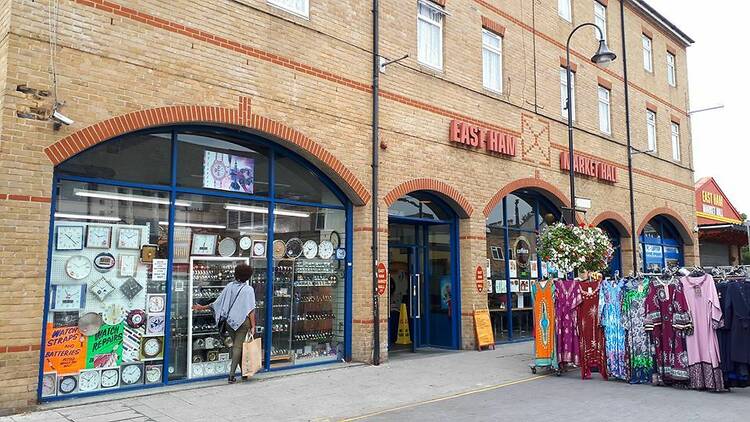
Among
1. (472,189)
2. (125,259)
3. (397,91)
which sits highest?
(397,91)

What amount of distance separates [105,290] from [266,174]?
3.35 m

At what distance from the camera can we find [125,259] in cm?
844

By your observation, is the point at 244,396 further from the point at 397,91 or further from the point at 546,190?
the point at 546,190

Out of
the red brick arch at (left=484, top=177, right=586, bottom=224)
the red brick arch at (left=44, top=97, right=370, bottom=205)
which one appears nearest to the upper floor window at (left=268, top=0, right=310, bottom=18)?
the red brick arch at (left=44, top=97, right=370, bottom=205)

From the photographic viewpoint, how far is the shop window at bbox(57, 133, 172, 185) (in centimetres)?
813

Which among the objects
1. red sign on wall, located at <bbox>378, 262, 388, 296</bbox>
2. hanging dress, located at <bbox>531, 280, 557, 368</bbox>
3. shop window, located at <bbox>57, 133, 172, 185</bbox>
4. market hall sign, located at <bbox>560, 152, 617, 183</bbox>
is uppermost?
market hall sign, located at <bbox>560, 152, 617, 183</bbox>

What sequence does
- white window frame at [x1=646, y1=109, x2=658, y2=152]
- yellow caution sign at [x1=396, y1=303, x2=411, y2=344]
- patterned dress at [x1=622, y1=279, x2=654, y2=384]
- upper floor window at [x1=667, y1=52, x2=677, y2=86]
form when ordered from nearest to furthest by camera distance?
patterned dress at [x1=622, y1=279, x2=654, y2=384]
yellow caution sign at [x1=396, y1=303, x2=411, y2=344]
white window frame at [x1=646, y1=109, x2=658, y2=152]
upper floor window at [x1=667, y1=52, x2=677, y2=86]

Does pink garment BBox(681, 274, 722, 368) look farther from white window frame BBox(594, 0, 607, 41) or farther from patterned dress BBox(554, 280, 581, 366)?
white window frame BBox(594, 0, 607, 41)

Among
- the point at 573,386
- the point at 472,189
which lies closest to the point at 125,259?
the point at 573,386

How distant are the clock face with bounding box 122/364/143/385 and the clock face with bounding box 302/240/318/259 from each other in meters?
3.50

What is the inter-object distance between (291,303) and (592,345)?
532 cm

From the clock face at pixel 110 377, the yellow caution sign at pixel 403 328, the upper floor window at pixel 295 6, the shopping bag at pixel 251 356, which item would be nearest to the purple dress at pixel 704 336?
the yellow caution sign at pixel 403 328

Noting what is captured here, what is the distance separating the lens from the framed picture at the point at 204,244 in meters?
9.26

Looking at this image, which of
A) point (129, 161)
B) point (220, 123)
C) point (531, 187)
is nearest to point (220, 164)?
point (220, 123)
